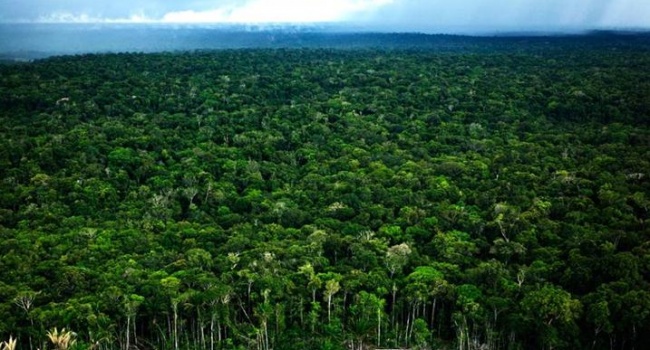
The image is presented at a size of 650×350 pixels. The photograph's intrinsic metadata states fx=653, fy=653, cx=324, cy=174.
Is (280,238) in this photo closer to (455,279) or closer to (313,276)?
(313,276)

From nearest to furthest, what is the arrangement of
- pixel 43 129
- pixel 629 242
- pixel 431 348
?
pixel 431 348
pixel 629 242
pixel 43 129

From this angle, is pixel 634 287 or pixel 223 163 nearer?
pixel 634 287

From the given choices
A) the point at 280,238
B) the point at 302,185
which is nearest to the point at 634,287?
the point at 280,238

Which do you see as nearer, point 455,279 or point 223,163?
point 455,279

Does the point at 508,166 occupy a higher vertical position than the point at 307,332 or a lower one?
higher

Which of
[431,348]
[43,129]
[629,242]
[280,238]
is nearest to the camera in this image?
[431,348]

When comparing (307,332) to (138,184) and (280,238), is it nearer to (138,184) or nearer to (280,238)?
(280,238)
